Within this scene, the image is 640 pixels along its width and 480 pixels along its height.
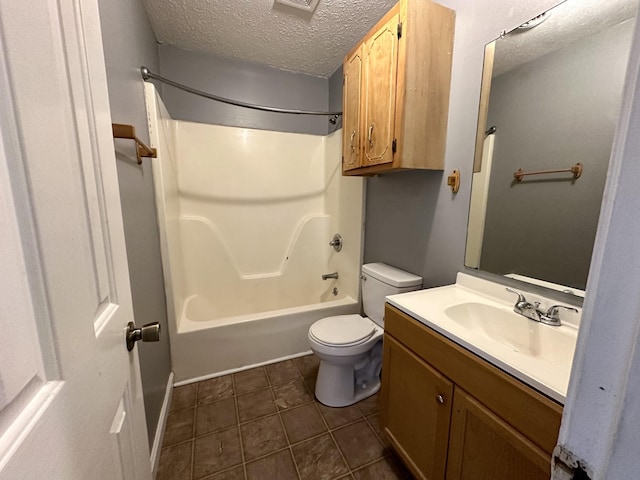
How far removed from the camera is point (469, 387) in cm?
84

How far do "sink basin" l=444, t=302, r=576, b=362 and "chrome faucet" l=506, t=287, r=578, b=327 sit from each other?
16mm

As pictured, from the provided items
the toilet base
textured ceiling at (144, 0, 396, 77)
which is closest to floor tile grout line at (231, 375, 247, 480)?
the toilet base

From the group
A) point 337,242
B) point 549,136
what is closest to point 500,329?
point 549,136

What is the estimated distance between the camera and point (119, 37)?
Answer: 106cm

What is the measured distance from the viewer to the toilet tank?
1539mm

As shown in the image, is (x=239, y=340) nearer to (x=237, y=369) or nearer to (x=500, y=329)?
(x=237, y=369)

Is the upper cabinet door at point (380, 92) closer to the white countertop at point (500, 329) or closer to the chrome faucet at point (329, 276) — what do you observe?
the white countertop at point (500, 329)

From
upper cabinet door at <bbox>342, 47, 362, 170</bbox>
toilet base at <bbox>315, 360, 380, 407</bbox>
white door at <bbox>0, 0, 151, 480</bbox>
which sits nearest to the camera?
white door at <bbox>0, 0, 151, 480</bbox>

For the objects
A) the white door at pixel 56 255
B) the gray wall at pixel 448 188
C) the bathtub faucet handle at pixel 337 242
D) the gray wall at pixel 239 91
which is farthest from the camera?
the bathtub faucet handle at pixel 337 242

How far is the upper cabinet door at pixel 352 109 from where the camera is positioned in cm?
149

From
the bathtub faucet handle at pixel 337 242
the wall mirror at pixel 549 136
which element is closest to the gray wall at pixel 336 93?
the bathtub faucet handle at pixel 337 242

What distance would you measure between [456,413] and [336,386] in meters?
0.85

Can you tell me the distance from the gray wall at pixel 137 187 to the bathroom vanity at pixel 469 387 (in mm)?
1093

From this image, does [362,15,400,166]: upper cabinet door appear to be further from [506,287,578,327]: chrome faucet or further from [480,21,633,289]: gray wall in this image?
[506,287,578,327]: chrome faucet
